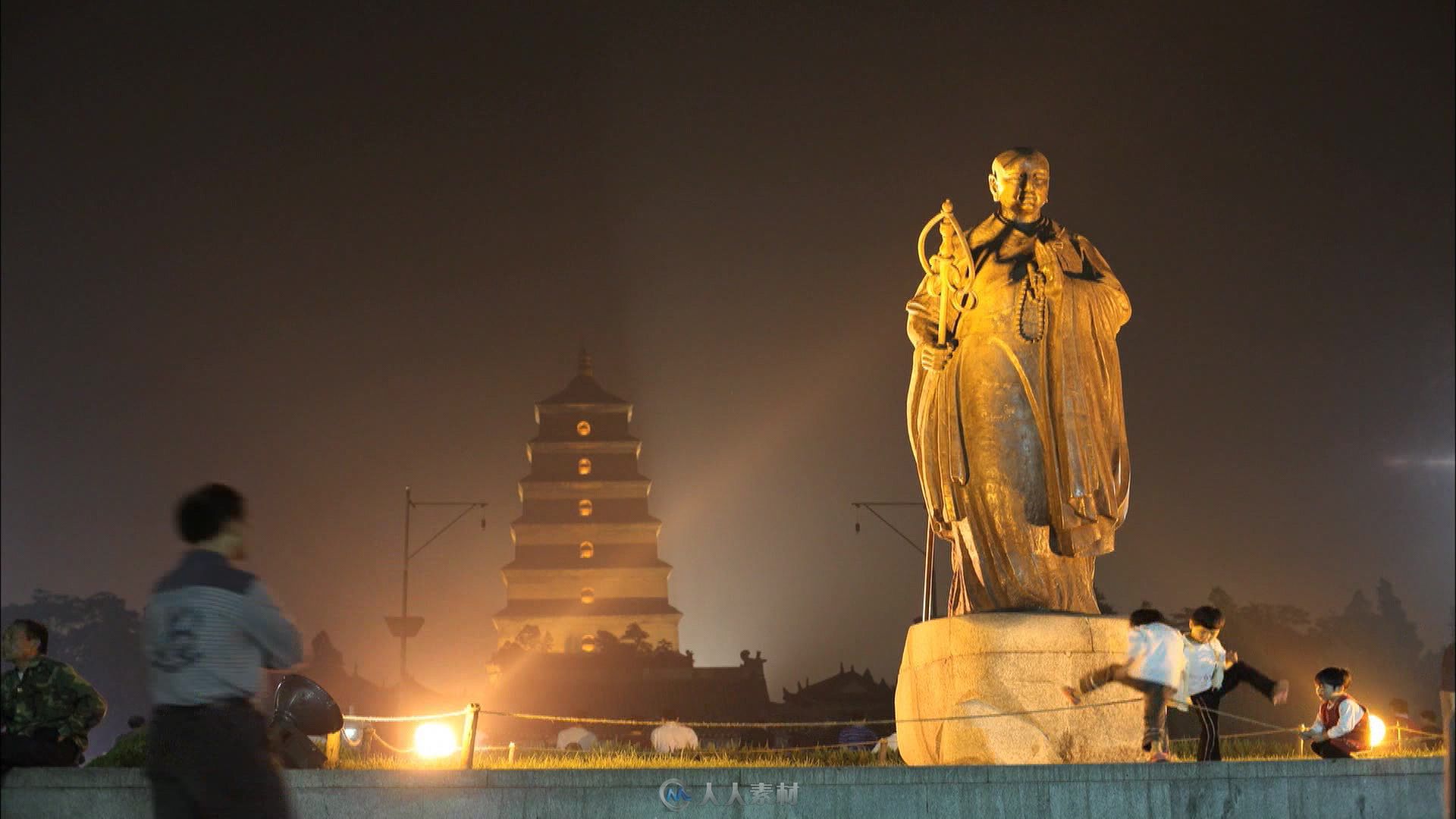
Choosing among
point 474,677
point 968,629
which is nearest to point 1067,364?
point 968,629

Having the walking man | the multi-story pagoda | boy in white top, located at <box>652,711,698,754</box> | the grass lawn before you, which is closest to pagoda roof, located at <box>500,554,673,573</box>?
the multi-story pagoda

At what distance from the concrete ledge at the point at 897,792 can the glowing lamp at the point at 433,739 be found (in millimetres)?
3379

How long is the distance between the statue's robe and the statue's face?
4.6 inches

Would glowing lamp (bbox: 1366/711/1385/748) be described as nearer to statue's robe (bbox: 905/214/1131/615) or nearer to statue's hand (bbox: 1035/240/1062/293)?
statue's robe (bbox: 905/214/1131/615)

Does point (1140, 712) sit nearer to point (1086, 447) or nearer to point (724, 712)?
point (1086, 447)

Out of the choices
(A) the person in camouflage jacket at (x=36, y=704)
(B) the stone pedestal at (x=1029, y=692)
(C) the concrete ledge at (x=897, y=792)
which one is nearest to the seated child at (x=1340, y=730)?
(B) the stone pedestal at (x=1029, y=692)

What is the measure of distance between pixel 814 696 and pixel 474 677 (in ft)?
81.9

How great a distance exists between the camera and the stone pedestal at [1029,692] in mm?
8703

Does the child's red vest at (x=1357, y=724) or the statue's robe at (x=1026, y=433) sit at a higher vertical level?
the statue's robe at (x=1026, y=433)

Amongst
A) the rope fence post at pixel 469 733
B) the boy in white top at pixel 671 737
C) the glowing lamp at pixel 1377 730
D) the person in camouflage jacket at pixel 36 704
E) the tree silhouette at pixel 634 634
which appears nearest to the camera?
the person in camouflage jacket at pixel 36 704

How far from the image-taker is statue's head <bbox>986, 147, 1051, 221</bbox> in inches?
391

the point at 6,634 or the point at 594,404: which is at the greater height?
the point at 594,404

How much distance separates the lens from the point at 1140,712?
29.8 ft

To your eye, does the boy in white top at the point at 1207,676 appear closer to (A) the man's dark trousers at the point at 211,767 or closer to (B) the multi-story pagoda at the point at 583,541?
(A) the man's dark trousers at the point at 211,767
